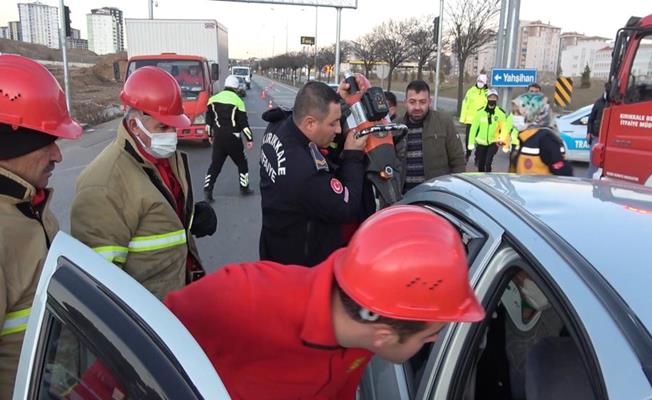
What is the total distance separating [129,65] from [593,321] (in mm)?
14102

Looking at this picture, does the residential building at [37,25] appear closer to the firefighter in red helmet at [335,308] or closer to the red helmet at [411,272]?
the firefighter in red helmet at [335,308]

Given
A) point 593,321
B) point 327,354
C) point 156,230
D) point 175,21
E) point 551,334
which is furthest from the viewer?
point 175,21

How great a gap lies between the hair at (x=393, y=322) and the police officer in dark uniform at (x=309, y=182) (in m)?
1.37

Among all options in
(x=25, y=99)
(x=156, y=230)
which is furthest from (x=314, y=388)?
(x=25, y=99)

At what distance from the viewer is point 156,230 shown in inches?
91.1

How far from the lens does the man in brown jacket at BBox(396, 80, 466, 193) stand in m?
4.48

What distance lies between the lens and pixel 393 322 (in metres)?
1.20

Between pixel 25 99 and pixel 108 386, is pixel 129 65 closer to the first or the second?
pixel 25 99

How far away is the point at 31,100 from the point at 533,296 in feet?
6.00

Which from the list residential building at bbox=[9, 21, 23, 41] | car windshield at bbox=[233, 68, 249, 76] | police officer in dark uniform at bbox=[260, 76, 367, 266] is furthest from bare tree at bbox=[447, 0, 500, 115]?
residential building at bbox=[9, 21, 23, 41]

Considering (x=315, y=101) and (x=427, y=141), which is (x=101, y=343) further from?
(x=427, y=141)

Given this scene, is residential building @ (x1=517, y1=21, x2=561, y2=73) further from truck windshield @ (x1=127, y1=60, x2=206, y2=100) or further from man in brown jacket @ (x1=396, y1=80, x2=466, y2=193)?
man in brown jacket @ (x1=396, y1=80, x2=466, y2=193)

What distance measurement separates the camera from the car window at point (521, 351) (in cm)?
145

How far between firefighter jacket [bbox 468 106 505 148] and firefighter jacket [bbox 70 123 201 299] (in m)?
6.99
